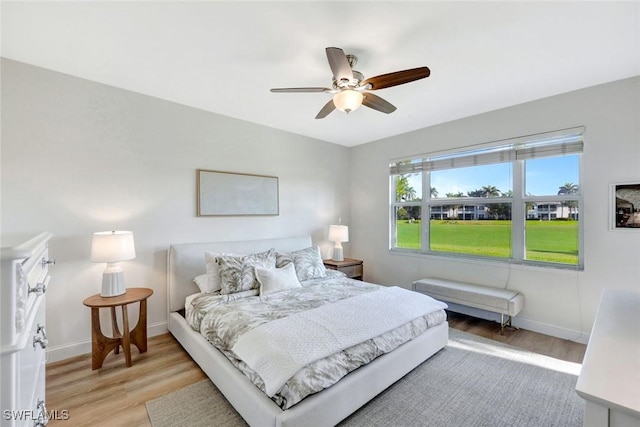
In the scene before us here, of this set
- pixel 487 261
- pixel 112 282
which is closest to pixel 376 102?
pixel 487 261

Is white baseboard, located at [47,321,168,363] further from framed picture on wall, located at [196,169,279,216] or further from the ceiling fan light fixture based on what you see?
the ceiling fan light fixture

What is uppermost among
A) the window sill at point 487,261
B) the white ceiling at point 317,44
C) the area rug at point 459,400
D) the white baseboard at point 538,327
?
the white ceiling at point 317,44

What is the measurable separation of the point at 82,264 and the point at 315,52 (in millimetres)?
2949

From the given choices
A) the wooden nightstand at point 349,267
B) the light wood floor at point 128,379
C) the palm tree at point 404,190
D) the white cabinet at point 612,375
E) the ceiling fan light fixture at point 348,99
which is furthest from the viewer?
the palm tree at point 404,190

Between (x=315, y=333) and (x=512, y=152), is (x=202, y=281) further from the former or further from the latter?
(x=512, y=152)

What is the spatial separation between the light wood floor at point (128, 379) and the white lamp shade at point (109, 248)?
976 millimetres

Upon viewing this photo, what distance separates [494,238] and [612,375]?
302 cm

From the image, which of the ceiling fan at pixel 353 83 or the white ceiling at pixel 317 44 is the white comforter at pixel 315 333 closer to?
the ceiling fan at pixel 353 83

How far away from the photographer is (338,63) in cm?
186

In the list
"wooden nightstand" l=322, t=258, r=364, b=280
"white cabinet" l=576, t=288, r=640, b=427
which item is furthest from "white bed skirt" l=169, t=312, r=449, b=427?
"wooden nightstand" l=322, t=258, r=364, b=280

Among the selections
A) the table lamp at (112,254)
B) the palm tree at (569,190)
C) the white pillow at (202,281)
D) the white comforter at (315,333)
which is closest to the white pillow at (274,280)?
the white pillow at (202,281)

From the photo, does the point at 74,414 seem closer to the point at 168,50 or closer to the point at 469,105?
the point at 168,50

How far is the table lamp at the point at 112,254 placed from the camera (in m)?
2.43

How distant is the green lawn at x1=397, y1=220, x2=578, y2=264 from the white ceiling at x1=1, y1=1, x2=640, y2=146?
1.53 meters
